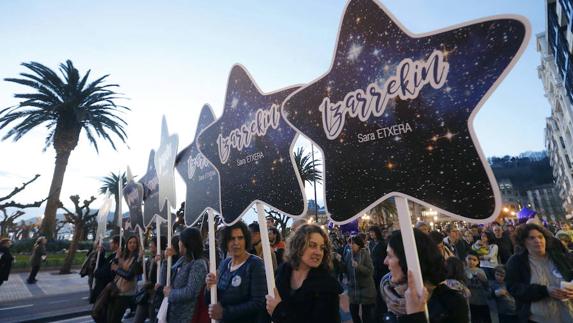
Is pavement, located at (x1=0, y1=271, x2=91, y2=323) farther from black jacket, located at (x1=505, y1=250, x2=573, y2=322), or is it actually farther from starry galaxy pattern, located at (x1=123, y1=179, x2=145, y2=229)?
black jacket, located at (x1=505, y1=250, x2=573, y2=322)

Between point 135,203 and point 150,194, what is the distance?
0.75 meters

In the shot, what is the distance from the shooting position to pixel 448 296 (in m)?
1.77

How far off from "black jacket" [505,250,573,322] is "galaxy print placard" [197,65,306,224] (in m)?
2.34

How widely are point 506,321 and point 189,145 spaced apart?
5305 millimetres

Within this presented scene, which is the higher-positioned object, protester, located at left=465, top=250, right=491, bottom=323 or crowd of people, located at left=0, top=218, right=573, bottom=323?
crowd of people, located at left=0, top=218, right=573, bottom=323

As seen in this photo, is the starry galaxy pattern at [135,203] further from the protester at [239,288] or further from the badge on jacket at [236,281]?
the badge on jacket at [236,281]

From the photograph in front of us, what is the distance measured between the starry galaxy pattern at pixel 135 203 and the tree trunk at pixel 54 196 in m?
16.7

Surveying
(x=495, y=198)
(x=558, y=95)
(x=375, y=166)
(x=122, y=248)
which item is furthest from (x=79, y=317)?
(x=558, y=95)

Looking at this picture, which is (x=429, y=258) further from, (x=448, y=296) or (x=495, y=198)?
(x=495, y=198)

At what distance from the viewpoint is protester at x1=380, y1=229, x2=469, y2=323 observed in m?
1.73

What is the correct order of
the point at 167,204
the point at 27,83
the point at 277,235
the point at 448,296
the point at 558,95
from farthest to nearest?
the point at 558,95 → the point at 27,83 → the point at 277,235 → the point at 167,204 → the point at 448,296

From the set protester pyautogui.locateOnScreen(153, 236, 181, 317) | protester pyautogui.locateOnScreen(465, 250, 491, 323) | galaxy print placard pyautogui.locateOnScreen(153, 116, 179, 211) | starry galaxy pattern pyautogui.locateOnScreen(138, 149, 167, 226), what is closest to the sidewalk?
starry galaxy pattern pyautogui.locateOnScreen(138, 149, 167, 226)

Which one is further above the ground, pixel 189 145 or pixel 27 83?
pixel 27 83

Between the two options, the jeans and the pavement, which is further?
the pavement
